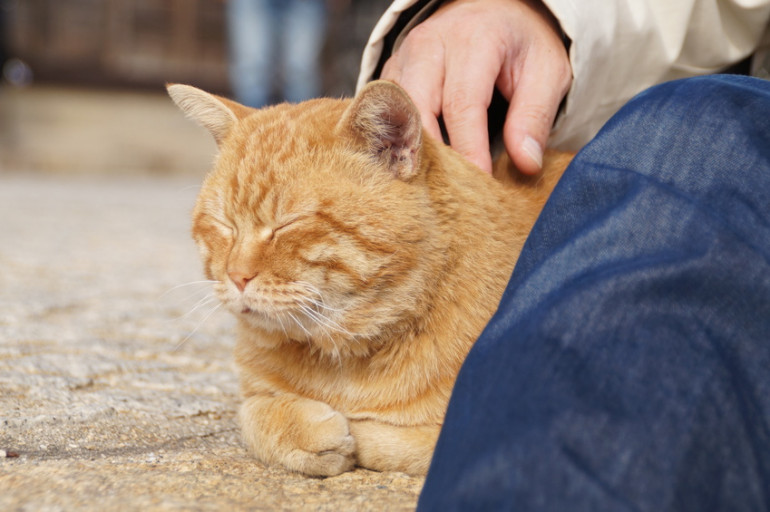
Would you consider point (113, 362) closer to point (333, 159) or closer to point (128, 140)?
point (333, 159)

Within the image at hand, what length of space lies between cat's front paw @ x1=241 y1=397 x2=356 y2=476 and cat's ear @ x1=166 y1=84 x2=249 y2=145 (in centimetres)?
83

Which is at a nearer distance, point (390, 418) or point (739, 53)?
point (390, 418)

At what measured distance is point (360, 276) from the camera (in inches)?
64.9

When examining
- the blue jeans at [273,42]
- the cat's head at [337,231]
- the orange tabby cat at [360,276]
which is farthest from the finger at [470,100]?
the blue jeans at [273,42]

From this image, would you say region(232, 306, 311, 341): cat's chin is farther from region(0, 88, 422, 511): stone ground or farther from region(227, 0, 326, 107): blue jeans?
region(227, 0, 326, 107): blue jeans

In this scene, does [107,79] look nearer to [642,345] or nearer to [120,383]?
[120,383]

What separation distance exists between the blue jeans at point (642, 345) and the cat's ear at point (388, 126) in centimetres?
44

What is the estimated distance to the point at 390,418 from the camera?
1.69 metres

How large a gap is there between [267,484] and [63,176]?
9836 millimetres

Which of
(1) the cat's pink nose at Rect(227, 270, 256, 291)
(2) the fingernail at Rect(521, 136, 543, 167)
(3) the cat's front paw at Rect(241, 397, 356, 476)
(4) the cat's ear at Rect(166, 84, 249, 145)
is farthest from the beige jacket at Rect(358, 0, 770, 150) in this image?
(3) the cat's front paw at Rect(241, 397, 356, 476)

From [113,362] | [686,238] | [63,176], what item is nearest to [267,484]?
[686,238]

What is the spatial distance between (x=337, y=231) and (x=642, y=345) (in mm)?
794

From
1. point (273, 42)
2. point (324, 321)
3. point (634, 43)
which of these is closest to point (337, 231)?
point (324, 321)

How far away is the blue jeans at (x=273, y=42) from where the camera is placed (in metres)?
7.83
